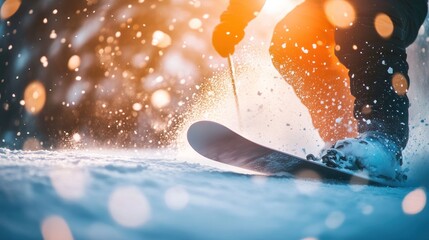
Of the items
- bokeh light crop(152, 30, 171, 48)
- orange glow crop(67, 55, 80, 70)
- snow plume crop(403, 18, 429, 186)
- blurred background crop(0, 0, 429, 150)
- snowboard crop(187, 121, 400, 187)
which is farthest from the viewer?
bokeh light crop(152, 30, 171, 48)

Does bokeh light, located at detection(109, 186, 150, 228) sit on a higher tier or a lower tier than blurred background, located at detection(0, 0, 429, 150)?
lower

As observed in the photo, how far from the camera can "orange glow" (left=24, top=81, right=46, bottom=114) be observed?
2730 millimetres

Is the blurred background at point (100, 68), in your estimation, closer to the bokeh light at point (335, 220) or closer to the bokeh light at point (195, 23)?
the bokeh light at point (195, 23)

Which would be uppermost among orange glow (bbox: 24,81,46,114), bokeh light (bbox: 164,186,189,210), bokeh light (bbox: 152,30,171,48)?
bokeh light (bbox: 152,30,171,48)

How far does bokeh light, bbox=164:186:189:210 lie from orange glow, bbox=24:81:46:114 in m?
2.52

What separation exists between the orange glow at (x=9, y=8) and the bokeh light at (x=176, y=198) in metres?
2.46

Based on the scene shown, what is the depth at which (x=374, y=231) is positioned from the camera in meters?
0.60

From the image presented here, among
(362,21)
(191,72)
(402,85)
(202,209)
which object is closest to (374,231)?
(202,209)

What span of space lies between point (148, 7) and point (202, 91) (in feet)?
3.34

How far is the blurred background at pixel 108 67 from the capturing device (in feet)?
8.66

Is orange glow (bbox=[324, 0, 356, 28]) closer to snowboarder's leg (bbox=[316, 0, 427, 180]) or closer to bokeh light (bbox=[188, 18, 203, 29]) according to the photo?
snowboarder's leg (bbox=[316, 0, 427, 180])

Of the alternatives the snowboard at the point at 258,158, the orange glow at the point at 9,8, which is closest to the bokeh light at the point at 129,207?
the snowboard at the point at 258,158

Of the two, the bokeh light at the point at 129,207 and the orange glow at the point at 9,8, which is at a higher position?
the orange glow at the point at 9,8

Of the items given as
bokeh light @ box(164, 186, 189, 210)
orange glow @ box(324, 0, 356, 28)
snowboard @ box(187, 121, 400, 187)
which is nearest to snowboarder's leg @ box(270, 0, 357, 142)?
orange glow @ box(324, 0, 356, 28)
